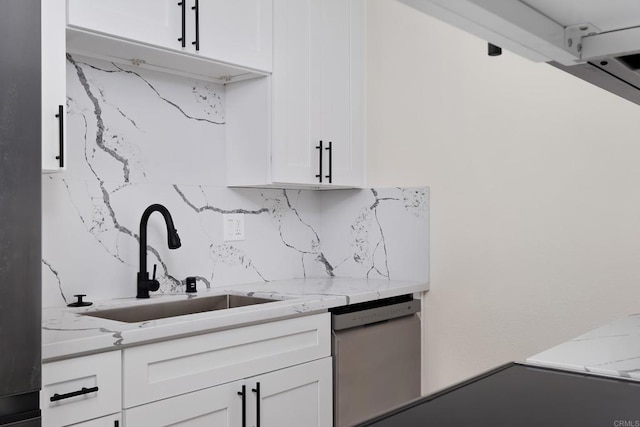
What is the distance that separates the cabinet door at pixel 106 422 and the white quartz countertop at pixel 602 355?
1118 millimetres

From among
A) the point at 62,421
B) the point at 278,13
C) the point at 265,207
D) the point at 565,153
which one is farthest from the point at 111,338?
the point at 565,153

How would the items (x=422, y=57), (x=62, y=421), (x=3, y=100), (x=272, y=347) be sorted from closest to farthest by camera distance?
(x=3, y=100) → (x=62, y=421) → (x=272, y=347) → (x=422, y=57)

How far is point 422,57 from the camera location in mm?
3070

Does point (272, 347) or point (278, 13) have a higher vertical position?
point (278, 13)

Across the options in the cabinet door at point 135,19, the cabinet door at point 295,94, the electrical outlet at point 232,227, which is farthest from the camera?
the electrical outlet at point 232,227

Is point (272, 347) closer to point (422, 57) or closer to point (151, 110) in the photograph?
point (151, 110)

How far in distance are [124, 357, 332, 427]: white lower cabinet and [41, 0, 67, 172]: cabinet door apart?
0.79 metres

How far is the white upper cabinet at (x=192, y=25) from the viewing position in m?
2.09

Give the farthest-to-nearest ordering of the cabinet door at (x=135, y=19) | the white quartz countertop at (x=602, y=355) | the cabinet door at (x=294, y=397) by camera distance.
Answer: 1. the cabinet door at (x=294, y=397)
2. the cabinet door at (x=135, y=19)
3. the white quartz countertop at (x=602, y=355)

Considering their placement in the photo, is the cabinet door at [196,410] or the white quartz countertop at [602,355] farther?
the cabinet door at [196,410]

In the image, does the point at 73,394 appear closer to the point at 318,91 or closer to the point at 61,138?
the point at 61,138

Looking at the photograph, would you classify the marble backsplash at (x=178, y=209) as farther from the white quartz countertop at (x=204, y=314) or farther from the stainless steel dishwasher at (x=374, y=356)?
the stainless steel dishwasher at (x=374, y=356)

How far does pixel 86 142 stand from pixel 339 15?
4.58 ft

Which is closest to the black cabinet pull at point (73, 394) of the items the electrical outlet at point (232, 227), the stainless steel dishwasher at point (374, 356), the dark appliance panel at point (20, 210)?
the dark appliance panel at point (20, 210)
